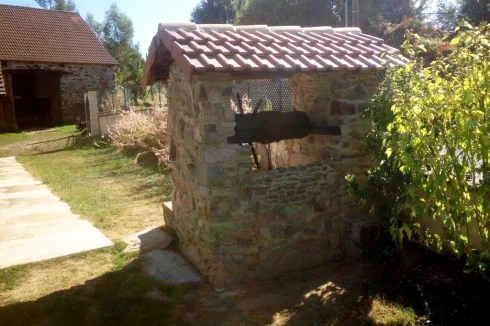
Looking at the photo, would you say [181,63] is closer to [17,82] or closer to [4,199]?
[4,199]

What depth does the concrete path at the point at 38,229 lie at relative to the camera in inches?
233

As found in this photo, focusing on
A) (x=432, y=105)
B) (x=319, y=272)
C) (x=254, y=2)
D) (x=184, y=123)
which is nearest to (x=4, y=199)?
(x=184, y=123)

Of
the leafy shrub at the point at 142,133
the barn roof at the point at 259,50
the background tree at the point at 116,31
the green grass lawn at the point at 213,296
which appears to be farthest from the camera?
the background tree at the point at 116,31

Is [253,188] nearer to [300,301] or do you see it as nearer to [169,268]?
[300,301]

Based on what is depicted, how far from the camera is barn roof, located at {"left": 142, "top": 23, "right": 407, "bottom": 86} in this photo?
14.5 feet

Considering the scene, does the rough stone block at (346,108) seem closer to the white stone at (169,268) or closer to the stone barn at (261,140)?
the stone barn at (261,140)

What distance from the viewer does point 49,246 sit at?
614cm

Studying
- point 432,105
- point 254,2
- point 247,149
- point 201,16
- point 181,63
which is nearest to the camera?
point 432,105

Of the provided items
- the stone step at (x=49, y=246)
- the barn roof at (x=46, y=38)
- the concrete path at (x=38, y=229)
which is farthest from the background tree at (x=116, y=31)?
the stone step at (x=49, y=246)

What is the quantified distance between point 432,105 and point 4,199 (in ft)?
28.4

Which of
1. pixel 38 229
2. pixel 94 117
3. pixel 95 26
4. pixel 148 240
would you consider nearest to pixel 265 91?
pixel 148 240

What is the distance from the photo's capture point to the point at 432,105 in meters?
3.65

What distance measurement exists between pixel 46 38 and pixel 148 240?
21574 millimetres

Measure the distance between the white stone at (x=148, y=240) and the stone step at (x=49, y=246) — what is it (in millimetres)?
356
